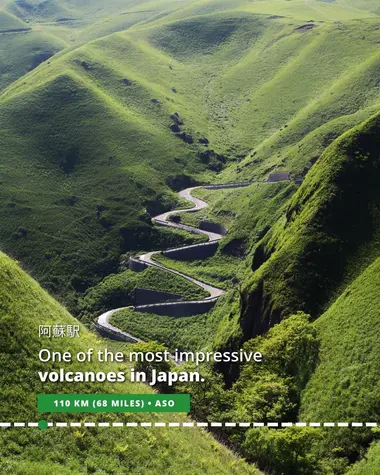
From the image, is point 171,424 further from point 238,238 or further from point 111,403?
point 238,238

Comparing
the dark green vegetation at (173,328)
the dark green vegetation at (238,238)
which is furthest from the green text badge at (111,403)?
the dark green vegetation at (173,328)

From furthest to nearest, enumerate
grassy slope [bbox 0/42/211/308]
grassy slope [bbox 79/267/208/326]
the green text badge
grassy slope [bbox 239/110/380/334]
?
grassy slope [bbox 0/42/211/308], grassy slope [bbox 79/267/208/326], grassy slope [bbox 239/110/380/334], the green text badge

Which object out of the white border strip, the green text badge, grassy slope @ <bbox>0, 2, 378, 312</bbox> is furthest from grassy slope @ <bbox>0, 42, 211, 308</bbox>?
the green text badge

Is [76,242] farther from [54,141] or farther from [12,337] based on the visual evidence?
[12,337]

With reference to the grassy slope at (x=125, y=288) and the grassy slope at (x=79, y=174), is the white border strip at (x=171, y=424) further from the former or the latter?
the grassy slope at (x=79, y=174)

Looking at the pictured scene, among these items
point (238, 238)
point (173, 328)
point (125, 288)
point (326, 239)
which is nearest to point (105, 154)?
point (238, 238)

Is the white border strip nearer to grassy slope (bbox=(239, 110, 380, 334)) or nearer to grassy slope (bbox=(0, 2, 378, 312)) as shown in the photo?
grassy slope (bbox=(239, 110, 380, 334))
